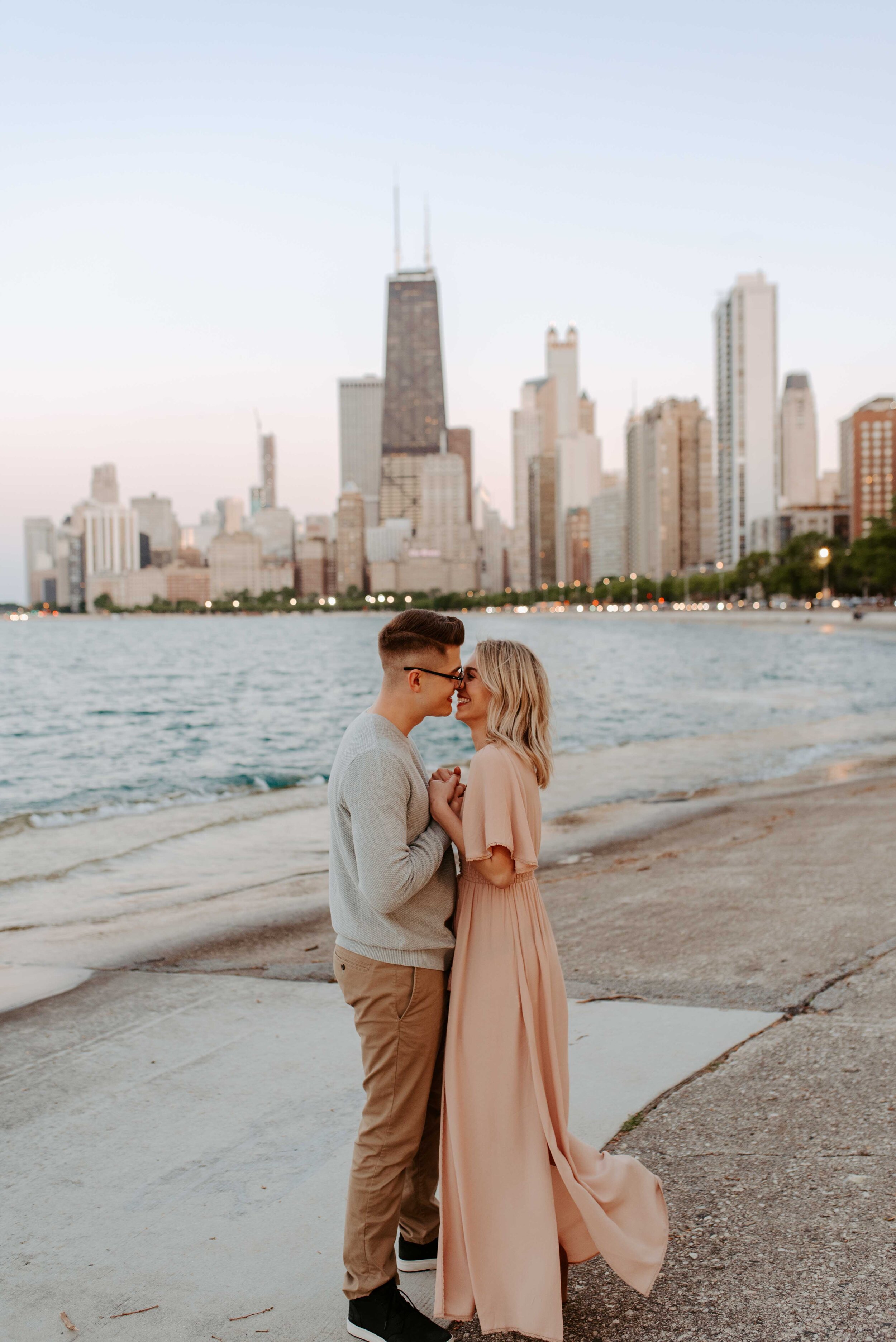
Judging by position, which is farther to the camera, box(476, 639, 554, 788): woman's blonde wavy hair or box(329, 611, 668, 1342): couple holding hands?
box(476, 639, 554, 788): woman's blonde wavy hair

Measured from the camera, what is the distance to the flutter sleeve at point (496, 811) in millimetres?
2777

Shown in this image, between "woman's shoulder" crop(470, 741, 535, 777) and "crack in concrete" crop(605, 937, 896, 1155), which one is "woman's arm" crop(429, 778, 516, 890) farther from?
"crack in concrete" crop(605, 937, 896, 1155)

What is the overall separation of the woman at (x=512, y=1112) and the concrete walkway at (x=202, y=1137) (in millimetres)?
486

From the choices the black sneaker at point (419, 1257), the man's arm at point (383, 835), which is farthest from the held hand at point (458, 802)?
the black sneaker at point (419, 1257)

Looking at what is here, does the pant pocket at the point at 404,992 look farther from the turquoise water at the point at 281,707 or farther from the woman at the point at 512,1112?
the turquoise water at the point at 281,707

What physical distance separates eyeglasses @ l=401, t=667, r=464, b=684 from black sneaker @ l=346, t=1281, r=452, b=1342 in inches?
A: 64.2

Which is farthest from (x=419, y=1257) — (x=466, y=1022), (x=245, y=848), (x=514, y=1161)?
(x=245, y=848)

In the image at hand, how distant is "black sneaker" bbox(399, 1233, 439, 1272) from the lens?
318 centimetres

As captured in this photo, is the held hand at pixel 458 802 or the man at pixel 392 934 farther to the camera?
the held hand at pixel 458 802

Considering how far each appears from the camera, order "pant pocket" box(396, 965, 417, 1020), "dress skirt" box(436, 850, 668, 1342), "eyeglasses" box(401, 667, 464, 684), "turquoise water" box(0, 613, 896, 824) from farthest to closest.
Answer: "turquoise water" box(0, 613, 896, 824), "eyeglasses" box(401, 667, 464, 684), "pant pocket" box(396, 965, 417, 1020), "dress skirt" box(436, 850, 668, 1342)

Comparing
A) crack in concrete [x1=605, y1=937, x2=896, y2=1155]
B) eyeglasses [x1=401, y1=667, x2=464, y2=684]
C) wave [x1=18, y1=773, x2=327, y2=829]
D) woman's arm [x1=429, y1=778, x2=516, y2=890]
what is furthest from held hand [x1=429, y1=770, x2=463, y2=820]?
wave [x1=18, y1=773, x2=327, y2=829]

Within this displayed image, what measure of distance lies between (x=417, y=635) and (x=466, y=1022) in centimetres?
105

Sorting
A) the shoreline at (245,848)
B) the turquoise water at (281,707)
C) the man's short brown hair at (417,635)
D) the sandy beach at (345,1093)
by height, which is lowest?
the turquoise water at (281,707)

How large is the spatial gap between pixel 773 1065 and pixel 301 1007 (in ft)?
7.92
